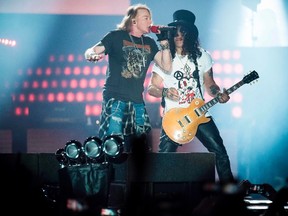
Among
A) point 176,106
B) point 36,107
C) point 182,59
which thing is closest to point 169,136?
point 176,106

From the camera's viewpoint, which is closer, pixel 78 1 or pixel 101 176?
pixel 101 176

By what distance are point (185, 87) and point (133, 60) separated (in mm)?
674

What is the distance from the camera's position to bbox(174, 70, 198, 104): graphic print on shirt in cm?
729

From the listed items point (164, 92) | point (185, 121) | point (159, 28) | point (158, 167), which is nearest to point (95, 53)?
point (159, 28)

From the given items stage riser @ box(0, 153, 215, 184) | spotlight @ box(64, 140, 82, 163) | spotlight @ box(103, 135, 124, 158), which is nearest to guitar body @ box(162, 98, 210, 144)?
stage riser @ box(0, 153, 215, 184)

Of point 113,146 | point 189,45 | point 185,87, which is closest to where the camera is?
point 113,146

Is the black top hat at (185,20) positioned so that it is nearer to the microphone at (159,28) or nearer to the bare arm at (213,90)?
the microphone at (159,28)

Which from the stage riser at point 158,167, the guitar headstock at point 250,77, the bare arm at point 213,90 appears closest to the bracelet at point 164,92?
the bare arm at point 213,90

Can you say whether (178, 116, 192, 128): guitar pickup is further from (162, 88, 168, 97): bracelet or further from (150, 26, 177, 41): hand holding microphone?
(150, 26, 177, 41): hand holding microphone

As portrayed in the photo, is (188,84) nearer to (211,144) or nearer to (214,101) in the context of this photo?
(214,101)

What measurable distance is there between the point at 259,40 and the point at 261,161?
5.33 feet

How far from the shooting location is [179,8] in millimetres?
7926

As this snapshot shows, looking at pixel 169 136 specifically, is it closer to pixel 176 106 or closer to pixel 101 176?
pixel 176 106

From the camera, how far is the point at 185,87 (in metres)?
7.33
